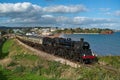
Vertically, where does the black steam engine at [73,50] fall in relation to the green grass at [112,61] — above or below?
above

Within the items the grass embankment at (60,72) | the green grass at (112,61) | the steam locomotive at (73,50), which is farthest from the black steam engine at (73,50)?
the grass embankment at (60,72)

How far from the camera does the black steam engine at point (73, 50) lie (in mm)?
36000

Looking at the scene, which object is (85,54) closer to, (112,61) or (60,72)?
(112,61)

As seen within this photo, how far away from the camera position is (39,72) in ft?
102

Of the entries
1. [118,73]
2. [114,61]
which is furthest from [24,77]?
[114,61]

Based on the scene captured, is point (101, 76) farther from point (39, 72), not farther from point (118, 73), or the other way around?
point (39, 72)

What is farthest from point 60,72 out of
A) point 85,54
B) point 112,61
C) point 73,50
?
point 73,50

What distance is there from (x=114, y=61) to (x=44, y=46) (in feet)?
79.0

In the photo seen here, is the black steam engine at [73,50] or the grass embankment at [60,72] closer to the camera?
the grass embankment at [60,72]

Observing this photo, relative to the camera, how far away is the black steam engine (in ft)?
118

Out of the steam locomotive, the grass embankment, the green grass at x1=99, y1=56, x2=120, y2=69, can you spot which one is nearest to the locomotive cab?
the steam locomotive

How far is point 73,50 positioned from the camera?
3981 cm

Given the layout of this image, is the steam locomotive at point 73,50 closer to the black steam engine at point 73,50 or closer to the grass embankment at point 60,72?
the black steam engine at point 73,50

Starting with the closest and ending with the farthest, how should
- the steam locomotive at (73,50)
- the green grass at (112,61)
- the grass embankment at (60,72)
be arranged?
the grass embankment at (60,72) < the green grass at (112,61) < the steam locomotive at (73,50)
